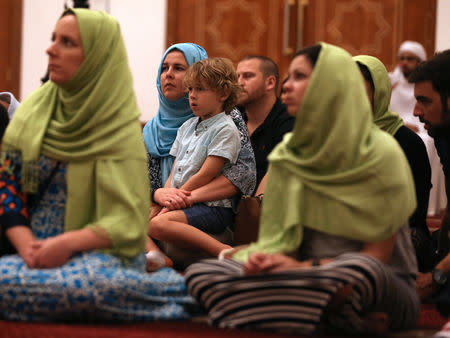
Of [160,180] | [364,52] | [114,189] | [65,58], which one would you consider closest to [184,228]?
[160,180]

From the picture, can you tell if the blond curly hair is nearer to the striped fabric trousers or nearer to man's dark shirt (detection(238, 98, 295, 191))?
man's dark shirt (detection(238, 98, 295, 191))

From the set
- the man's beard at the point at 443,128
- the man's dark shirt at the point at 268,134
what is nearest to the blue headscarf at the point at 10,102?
the man's dark shirt at the point at 268,134

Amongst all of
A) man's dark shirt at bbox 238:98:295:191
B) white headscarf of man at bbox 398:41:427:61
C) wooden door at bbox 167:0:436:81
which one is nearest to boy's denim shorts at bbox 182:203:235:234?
man's dark shirt at bbox 238:98:295:191

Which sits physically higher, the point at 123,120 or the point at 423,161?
the point at 123,120

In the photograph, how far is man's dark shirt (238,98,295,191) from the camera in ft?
11.7

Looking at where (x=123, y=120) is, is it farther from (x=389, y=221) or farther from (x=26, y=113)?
(x=389, y=221)

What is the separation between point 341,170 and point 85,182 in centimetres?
80

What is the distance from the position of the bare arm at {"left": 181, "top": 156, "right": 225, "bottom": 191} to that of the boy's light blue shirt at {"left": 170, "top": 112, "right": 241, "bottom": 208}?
1.4 inches

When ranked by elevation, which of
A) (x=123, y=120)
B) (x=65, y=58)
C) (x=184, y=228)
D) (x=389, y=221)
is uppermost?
(x=65, y=58)

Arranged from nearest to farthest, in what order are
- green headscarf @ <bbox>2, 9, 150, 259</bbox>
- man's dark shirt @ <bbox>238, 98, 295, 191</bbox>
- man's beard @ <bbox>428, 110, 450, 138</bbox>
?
1. green headscarf @ <bbox>2, 9, 150, 259</bbox>
2. man's beard @ <bbox>428, 110, 450, 138</bbox>
3. man's dark shirt @ <bbox>238, 98, 295, 191</bbox>

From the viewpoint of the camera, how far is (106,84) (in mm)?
2164

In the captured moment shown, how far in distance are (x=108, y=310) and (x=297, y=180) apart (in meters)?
0.69

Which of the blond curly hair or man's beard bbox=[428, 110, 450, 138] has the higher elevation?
the blond curly hair

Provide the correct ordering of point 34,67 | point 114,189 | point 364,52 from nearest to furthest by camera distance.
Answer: point 114,189 < point 364,52 < point 34,67
